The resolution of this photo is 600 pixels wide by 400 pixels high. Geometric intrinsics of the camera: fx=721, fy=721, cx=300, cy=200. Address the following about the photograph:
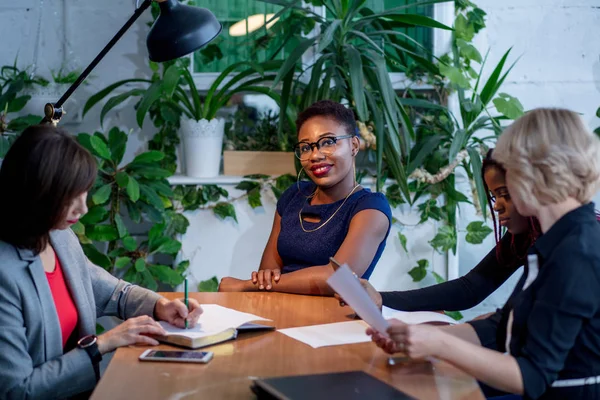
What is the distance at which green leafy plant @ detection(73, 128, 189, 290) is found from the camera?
2.98 metres

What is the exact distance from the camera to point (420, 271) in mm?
3051

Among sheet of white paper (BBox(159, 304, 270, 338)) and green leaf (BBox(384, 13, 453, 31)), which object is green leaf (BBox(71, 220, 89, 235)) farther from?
green leaf (BBox(384, 13, 453, 31))

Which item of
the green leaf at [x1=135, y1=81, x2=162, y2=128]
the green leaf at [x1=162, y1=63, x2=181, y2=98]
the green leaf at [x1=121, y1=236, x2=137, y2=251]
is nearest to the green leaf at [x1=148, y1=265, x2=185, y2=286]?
the green leaf at [x1=121, y1=236, x2=137, y2=251]

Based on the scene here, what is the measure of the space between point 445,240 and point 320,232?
0.88m

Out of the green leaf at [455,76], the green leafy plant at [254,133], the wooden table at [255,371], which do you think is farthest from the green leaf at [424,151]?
the wooden table at [255,371]

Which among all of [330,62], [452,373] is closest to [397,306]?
[452,373]

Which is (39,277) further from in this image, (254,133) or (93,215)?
(254,133)

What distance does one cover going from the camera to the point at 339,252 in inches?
86.2

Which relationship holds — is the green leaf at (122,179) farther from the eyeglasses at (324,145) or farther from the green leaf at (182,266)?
the eyeglasses at (324,145)

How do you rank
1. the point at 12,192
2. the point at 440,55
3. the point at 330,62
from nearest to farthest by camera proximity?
the point at 12,192, the point at 330,62, the point at 440,55

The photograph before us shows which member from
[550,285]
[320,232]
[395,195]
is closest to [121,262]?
[320,232]

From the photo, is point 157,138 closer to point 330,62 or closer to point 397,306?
point 330,62

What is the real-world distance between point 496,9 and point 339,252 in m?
1.69

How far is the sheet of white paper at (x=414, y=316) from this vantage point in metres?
1.80
